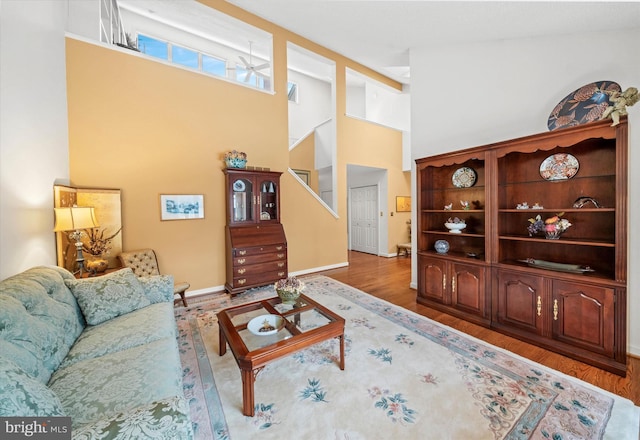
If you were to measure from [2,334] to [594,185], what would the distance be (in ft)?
14.1

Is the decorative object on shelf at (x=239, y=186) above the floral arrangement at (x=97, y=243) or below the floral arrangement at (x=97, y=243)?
above

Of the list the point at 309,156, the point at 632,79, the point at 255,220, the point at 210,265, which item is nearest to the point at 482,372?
the point at 632,79

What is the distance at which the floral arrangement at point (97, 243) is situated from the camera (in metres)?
2.91

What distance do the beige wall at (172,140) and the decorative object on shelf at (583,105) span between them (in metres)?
3.60

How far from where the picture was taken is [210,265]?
3.97m

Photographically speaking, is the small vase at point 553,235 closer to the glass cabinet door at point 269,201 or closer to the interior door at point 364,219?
the glass cabinet door at point 269,201

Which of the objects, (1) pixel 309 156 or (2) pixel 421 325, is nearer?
(2) pixel 421 325

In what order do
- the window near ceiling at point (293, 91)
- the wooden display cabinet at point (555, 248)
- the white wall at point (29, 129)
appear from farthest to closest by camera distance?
the window near ceiling at point (293, 91)
the wooden display cabinet at point (555, 248)
the white wall at point (29, 129)

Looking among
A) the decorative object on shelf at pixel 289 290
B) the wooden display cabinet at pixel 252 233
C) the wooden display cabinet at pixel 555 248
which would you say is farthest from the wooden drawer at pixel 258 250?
the wooden display cabinet at pixel 555 248

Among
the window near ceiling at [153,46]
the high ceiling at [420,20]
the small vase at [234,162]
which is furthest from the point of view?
the window near ceiling at [153,46]

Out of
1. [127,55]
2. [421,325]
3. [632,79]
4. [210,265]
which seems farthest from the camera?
[210,265]

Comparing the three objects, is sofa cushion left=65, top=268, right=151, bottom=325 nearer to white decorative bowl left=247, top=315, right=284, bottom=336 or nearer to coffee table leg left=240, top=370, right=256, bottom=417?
white decorative bowl left=247, top=315, right=284, bottom=336

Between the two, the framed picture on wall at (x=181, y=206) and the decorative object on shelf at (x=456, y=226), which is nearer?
the decorative object on shelf at (x=456, y=226)

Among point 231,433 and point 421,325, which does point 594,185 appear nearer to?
point 421,325
